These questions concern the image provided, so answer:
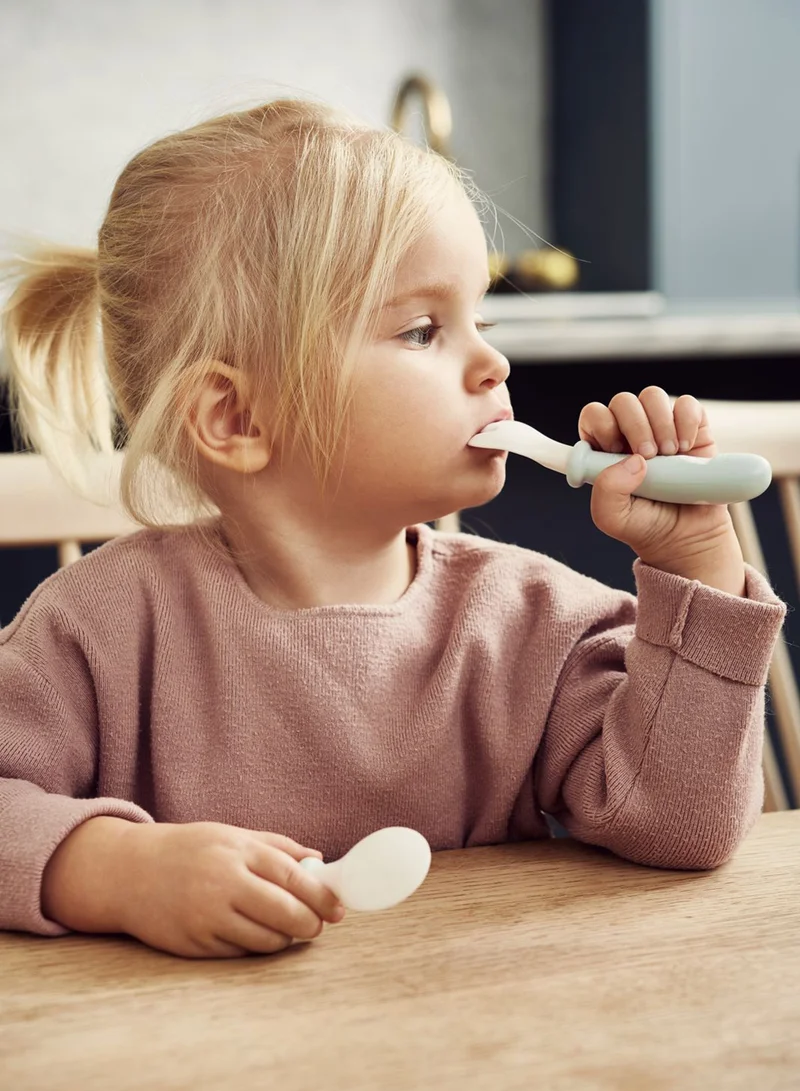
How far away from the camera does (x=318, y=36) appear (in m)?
2.96

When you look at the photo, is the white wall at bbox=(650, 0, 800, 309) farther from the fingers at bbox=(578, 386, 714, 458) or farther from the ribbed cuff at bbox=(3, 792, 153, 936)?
the ribbed cuff at bbox=(3, 792, 153, 936)

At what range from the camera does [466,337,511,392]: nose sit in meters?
0.84

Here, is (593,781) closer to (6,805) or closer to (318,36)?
(6,805)

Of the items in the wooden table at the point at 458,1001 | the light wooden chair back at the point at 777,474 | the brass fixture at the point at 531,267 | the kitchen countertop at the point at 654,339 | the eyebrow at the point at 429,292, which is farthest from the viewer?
the brass fixture at the point at 531,267

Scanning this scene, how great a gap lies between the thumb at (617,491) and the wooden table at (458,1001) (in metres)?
0.21

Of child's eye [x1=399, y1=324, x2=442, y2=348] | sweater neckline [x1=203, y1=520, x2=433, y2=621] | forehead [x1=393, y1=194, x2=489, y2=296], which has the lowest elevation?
sweater neckline [x1=203, y1=520, x2=433, y2=621]

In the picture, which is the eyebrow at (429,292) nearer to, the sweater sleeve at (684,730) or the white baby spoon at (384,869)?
the sweater sleeve at (684,730)

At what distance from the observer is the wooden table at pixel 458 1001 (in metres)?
0.47

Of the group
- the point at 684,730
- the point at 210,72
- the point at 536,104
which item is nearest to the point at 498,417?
the point at 684,730

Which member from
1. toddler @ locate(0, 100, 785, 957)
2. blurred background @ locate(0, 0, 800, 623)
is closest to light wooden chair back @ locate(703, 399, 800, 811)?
toddler @ locate(0, 100, 785, 957)

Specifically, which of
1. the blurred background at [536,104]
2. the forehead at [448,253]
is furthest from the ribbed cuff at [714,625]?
the blurred background at [536,104]

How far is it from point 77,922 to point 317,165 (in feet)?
1.62

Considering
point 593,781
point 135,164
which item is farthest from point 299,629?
point 135,164

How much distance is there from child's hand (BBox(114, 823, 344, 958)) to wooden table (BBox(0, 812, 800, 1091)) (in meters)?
0.01
